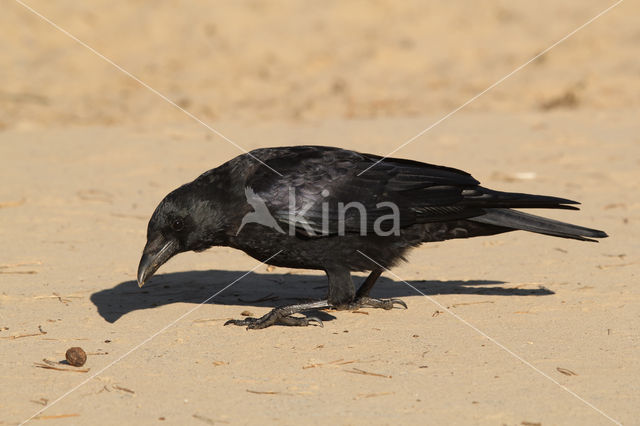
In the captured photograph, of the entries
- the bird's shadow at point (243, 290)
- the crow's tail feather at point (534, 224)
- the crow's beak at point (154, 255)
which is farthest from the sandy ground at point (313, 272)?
the crow's tail feather at point (534, 224)

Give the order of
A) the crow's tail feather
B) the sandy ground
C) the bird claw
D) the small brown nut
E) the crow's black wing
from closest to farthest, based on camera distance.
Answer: the sandy ground
the small brown nut
the bird claw
the crow's black wing
the crow's tail feather

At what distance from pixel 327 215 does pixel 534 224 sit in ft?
4.19

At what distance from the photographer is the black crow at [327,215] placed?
508cm

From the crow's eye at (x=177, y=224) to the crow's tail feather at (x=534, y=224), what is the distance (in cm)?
178

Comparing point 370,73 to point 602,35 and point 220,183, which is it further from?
point 220,183

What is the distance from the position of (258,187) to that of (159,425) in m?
1.88

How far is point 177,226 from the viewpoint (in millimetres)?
5180

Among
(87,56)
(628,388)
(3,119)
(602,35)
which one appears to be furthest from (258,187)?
(602,35)

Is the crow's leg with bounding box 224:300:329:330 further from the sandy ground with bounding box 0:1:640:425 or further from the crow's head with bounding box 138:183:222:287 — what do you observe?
the crow's head with bounding box 138:183:222:287

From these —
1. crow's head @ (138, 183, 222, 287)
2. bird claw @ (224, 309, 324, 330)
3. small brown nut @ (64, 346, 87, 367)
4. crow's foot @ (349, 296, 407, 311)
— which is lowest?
small brown nut @ (64, 346, 87, 367)

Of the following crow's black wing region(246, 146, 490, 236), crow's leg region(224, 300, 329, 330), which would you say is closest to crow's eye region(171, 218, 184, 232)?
crow's black wing region(246, 146, 490, 236)

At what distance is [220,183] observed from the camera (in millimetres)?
5293

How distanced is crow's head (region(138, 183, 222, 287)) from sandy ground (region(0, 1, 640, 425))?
0.36 m

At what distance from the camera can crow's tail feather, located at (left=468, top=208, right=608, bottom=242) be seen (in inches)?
204
